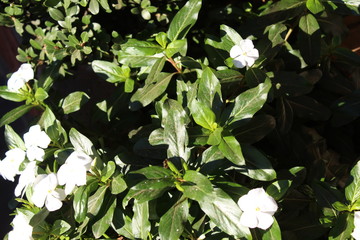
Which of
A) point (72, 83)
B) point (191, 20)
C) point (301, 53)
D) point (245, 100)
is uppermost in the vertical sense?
point (191, 20)

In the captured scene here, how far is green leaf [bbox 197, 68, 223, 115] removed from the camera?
1251 millimetres

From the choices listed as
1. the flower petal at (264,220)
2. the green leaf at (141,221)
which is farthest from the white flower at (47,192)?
the flower petal at (264,220)

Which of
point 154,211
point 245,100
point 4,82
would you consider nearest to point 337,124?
point 245,100

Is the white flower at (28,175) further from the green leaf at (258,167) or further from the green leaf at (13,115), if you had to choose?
the green leaf at (258,167)

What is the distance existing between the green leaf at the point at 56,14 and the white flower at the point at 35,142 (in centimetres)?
66

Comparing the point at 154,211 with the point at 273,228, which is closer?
the point at 273,228

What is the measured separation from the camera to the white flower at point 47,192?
1.19 metres

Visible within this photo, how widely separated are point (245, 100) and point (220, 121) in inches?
3.7

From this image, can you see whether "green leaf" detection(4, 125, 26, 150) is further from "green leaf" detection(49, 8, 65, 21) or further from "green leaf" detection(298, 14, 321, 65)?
"green leaf" detection(298, 14, 321, 65)

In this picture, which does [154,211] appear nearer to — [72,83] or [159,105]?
[159,105]

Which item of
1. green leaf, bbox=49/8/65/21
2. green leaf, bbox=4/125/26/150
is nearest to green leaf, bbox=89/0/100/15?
green leaf, bbox=49/8/65/21

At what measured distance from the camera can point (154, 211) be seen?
4.10ft

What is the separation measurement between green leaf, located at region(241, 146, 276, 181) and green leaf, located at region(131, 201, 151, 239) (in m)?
0.31

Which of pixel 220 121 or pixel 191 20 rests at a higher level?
pixel 191 20
